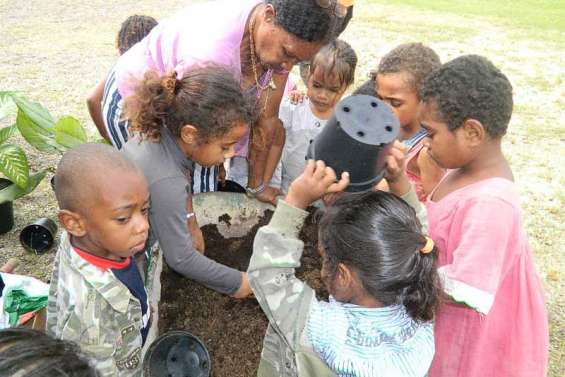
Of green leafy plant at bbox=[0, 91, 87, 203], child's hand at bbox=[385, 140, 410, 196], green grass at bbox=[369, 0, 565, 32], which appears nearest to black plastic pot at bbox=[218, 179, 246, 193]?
green leafy plant at bbox=[0, 91, 87, 203]

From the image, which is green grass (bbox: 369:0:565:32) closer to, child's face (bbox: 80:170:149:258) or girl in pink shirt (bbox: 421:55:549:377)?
girl in pink shirt (bbox: 421:55:549:377)

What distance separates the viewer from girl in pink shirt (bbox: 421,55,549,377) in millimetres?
1322

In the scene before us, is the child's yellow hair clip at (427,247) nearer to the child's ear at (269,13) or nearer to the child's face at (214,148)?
the child's face at (214,148)

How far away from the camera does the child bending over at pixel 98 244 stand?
4.46 ft

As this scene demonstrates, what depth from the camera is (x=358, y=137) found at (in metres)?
1.17

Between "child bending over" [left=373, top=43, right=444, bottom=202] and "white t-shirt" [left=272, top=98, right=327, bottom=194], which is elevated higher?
"child bending over" [left=373, top=43, right=444, bottom=202]

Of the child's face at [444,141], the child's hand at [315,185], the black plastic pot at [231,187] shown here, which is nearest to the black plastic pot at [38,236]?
the black plastic pot at [231,187]

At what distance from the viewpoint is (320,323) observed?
4.00 ft

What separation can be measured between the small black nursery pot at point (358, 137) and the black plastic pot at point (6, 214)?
8.33 feet

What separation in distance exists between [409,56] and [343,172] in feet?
3.73

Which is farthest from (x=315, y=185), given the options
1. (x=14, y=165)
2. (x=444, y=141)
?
(x=14, y=165)

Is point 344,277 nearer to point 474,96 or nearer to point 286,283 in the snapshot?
point 286,283

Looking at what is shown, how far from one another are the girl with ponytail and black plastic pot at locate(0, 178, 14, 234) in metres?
1.78

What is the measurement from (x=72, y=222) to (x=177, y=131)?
492 millimetres
